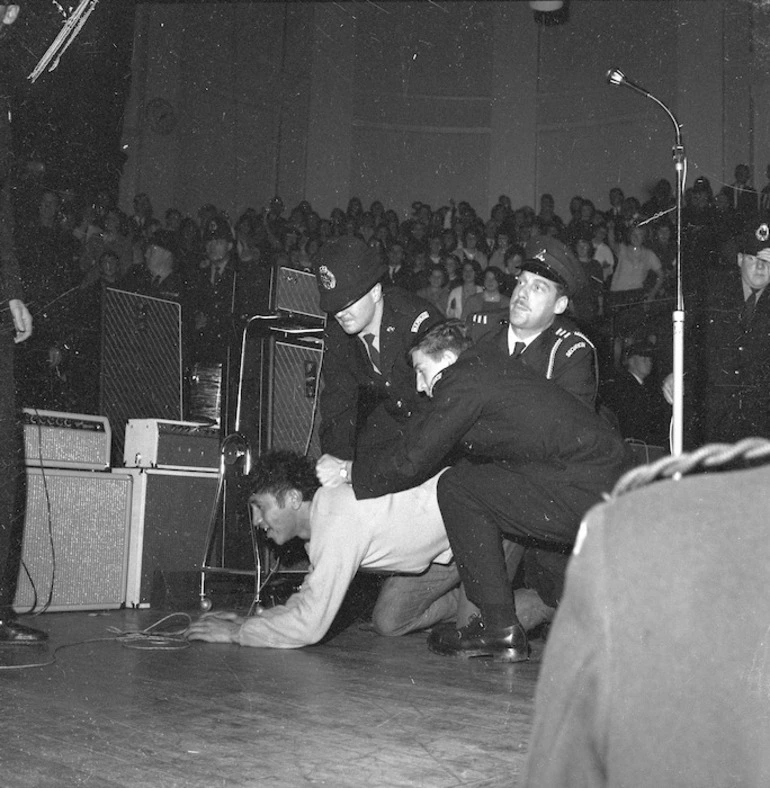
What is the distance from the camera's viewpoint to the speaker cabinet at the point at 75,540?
3.32m

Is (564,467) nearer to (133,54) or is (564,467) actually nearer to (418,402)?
(418,402)

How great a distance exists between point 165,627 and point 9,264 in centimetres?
123

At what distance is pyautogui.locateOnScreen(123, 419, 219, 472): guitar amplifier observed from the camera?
375 cm

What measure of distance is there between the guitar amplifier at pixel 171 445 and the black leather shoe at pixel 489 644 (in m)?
1.61

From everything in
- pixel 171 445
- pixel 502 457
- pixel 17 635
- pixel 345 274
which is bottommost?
pixel 17 635

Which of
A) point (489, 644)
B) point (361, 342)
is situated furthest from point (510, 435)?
point (361, 342)

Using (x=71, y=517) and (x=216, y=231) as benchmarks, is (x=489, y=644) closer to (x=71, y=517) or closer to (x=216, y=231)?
(x=71, y=517)

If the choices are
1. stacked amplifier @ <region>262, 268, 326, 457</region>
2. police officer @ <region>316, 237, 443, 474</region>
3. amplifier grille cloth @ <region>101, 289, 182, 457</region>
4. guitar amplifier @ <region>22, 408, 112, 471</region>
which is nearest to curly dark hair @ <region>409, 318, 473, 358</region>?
police officer @ <region>316, 237, 443, 474</region>

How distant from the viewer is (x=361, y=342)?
3168mm

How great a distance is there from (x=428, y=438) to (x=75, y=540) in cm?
157

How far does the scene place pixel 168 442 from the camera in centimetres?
380

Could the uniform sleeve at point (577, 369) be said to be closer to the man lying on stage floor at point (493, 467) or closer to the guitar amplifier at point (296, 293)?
the man lying on stage floor at point (493, 467)

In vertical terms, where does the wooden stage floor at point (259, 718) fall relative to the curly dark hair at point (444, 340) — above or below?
below

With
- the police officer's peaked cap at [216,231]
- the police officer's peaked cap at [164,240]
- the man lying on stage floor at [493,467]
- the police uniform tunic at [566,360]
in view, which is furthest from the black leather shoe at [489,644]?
the police officer's peaked cap at [164,240]
